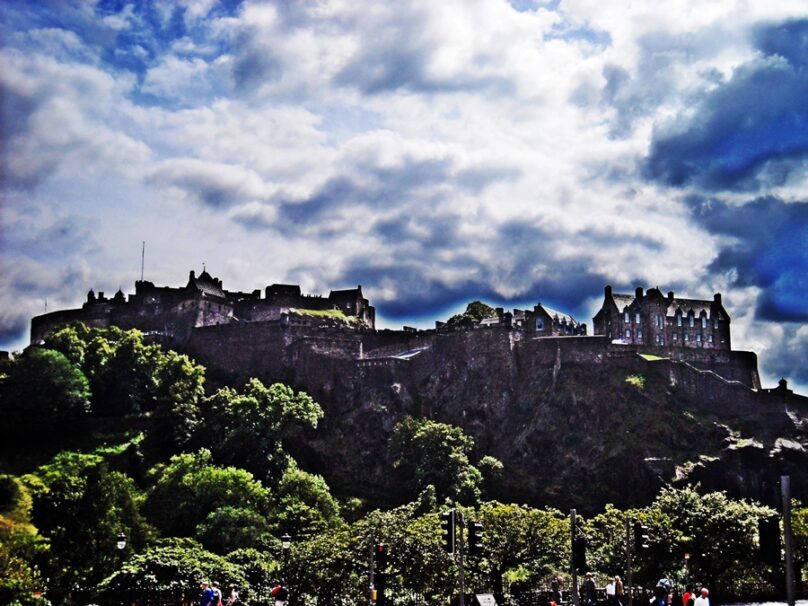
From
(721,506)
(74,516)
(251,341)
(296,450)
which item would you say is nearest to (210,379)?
Answer: (251,341)

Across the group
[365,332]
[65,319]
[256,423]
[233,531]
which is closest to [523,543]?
[233,531]

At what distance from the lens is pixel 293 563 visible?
5819 cm

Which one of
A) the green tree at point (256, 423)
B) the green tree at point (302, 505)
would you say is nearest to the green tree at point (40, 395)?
the green tree at point (256, 423)

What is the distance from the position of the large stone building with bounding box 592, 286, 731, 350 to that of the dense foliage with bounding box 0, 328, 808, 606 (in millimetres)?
15560

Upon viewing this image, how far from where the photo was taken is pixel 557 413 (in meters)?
101

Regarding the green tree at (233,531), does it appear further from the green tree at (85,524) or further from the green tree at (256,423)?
the green tree at (256,423)

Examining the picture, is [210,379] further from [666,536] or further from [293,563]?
[666,536]

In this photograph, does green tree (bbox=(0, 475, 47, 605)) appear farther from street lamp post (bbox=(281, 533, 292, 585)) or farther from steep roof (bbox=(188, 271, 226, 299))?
steep roof (bbox=(188, 271, 226, 299))

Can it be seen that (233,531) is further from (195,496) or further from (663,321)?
(663,321)

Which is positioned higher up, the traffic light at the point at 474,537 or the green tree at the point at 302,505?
the green tree at the point at 302,505

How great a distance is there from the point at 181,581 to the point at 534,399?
51.8 meters

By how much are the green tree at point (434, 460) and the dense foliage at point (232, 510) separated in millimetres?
159

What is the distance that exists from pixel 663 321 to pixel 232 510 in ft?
183

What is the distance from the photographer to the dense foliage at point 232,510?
57344 mm
